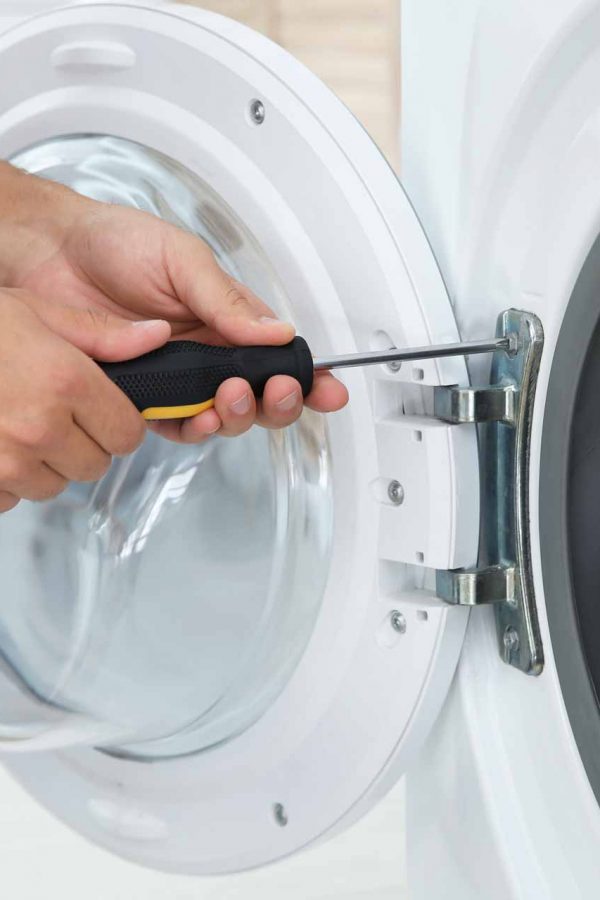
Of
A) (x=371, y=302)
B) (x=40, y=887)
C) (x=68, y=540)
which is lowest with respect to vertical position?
(x=40, y=887)

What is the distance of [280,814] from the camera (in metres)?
0.59

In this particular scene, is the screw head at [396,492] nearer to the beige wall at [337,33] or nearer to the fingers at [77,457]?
the fingers at [77,457]

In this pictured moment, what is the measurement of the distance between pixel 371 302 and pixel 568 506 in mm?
122

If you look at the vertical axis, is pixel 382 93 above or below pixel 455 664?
above

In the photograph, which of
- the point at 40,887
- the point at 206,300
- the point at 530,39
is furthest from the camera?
the point at 40,887

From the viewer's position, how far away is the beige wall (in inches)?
37.9

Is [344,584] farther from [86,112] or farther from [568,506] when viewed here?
[86,112]

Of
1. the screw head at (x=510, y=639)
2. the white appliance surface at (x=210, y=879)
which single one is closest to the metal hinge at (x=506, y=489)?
the screw head at (x=510, y=639)

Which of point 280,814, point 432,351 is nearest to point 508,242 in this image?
point 432,351

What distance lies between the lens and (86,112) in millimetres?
622

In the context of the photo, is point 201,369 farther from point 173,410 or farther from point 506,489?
point 506,489

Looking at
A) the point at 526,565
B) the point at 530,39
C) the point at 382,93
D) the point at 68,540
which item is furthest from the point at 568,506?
the point at 382,93

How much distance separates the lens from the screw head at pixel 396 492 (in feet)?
1.64

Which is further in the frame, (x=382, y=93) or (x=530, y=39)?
(x=382, y=93)
